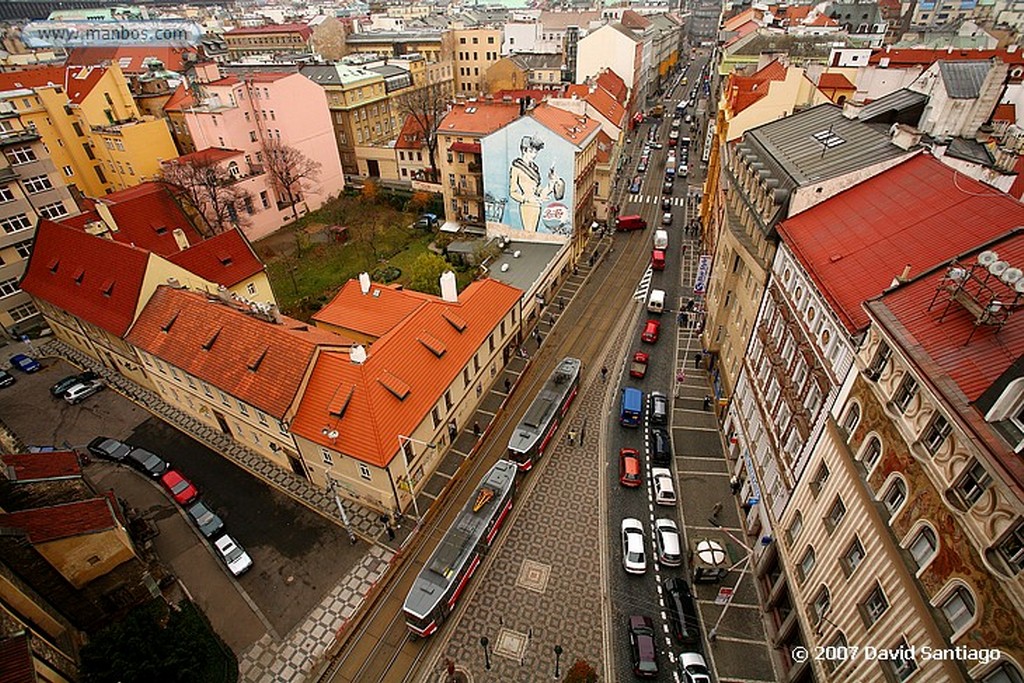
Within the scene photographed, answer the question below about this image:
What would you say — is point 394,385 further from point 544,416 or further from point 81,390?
point 81,390

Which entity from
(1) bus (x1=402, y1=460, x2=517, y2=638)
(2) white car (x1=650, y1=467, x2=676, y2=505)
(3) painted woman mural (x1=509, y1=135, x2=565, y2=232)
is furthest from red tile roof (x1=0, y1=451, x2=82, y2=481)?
(3) painted woman mural (x1=509, y1=135, x2=565, y2=232)

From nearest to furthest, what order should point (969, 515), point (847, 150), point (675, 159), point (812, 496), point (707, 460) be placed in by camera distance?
point (969, 515)
point (812, 496)
point (847, 150)
point (707, 460)
point (675, 159)

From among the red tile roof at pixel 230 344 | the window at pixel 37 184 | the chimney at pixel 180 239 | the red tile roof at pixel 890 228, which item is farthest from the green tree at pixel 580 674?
the window at pixel 37 184

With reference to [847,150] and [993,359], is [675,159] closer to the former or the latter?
[847,150]

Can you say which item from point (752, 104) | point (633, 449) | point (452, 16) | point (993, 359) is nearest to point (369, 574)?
point (633, 449)

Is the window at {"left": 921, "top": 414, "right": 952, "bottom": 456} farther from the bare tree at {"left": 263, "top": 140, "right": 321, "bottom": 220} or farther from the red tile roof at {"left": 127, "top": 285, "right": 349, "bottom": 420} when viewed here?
the bare tree at {"left": 263, "top": 140, "right": 321, "bottom": 220}

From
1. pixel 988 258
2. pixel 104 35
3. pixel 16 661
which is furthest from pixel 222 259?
pixel 104 35

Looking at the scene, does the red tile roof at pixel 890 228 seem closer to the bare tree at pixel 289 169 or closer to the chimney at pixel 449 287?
the chimney at pixel 449 287
